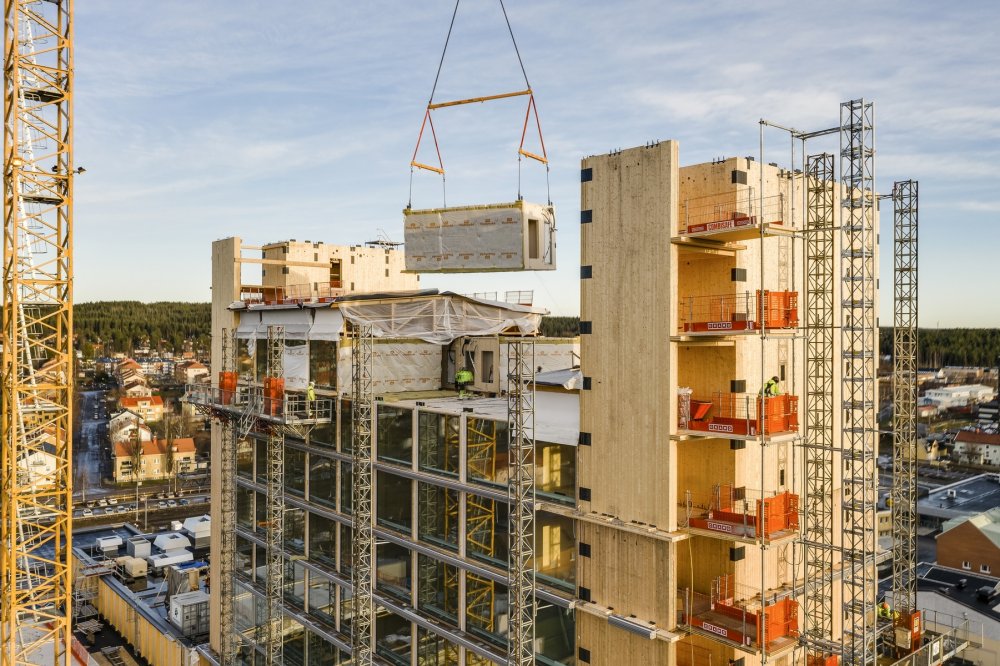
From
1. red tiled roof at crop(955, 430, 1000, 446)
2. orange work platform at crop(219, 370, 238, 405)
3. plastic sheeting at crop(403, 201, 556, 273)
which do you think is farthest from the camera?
red tiled roof at crop(955, 430, 1000, 446)

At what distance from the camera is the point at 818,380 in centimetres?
2709

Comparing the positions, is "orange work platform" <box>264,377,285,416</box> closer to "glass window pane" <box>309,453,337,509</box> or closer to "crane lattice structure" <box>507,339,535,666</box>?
"glass window pane" <box>309,453,337,509</box>

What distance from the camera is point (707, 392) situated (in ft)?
81.8

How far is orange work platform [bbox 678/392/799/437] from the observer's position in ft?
70.6

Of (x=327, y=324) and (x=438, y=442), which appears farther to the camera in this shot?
(x=327, y=324)

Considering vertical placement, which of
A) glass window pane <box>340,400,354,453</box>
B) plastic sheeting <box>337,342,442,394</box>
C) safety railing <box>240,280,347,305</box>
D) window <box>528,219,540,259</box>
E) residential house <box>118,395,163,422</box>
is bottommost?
residential house <box>118,395,163,422</box>

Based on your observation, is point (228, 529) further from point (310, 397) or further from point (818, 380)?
point (818, 380)

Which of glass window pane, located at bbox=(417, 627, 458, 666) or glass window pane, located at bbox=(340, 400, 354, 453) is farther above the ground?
glass window pane, located at bbox=(340, 400, 354, 453)

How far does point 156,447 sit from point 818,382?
126268mm

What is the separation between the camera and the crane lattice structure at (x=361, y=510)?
3225 centimetres

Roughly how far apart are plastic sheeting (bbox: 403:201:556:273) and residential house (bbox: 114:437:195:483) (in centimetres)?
10928

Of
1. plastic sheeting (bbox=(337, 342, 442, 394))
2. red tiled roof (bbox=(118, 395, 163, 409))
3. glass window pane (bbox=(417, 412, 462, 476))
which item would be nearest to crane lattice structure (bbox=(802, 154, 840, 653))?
glass window pane (bbox=(417, 412, 462, 476))

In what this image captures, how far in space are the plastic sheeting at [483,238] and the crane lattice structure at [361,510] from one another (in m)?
4.72

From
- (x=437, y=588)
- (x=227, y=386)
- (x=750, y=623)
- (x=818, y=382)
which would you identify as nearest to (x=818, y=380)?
(x=818, y=382)
